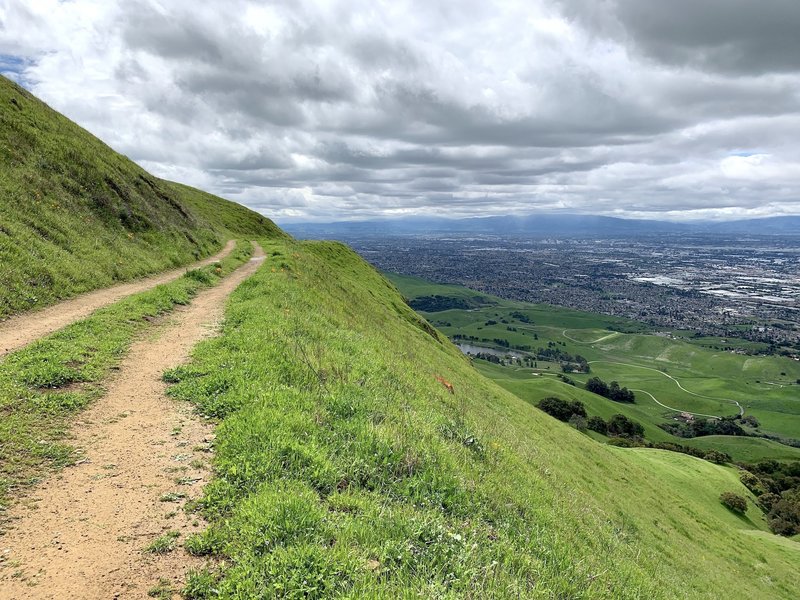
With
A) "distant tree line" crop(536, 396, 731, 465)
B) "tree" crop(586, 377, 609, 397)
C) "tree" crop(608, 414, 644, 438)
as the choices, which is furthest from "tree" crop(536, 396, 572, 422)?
"tree" crop(586, 377, 609, 397)

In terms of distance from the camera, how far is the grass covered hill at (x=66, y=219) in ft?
64.3

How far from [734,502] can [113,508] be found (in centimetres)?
7114

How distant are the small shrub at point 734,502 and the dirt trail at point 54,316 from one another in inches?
2773

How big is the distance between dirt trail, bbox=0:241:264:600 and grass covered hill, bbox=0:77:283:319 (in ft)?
35.3

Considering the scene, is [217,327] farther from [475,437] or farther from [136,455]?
[475,437]

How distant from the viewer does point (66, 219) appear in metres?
26.5

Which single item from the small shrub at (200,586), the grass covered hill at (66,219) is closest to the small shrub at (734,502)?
the small shrub at (200,586)

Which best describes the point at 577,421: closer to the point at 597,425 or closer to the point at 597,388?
the point at 597,425

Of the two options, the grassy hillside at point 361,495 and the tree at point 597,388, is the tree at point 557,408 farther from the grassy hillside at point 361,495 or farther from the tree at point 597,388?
the grassy hillside at point 361,495

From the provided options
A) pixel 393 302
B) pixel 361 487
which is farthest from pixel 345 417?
pixel 393 302

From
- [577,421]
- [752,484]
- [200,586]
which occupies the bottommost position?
[577,421]

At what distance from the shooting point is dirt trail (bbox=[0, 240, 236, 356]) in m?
13.5

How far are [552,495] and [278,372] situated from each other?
9031 mm

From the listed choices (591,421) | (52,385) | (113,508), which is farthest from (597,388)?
(113,508)
